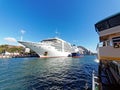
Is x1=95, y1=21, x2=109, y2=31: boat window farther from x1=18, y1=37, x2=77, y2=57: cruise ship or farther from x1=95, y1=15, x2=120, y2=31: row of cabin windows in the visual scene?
x1=18, y1=37, x2=77, y2=57: cruise ship

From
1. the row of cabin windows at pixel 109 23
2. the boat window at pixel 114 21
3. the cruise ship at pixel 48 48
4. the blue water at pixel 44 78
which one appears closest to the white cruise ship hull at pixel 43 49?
the cruise ship at pixel 48 48

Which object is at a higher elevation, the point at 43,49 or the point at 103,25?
the point at 103,25

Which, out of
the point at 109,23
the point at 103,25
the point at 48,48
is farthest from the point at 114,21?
the point at 48,48

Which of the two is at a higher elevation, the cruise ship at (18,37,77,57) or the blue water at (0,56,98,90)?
the cruise ship at (18,37,77,57)

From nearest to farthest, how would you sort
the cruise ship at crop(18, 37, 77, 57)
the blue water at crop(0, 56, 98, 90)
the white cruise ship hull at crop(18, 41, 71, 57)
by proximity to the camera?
the blue water at crop(0, 56, 98, 90), the white cruise ship hull at crop(18, 41, 71, 57), the cruise ship at crop(18, 37, 77, 57)

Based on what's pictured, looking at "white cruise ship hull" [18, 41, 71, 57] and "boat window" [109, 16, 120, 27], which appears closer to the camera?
"boat window" [109, 16, 120, 27]

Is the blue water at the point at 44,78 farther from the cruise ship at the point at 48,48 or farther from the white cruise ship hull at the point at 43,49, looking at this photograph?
the cruise ship at the point at 48,48

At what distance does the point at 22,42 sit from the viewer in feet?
166

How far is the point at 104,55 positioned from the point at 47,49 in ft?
176

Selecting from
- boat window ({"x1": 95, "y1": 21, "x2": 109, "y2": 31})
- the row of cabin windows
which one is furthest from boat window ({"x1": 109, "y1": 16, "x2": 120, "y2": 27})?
boat window ({"x1": 95, "y1": 21, "x2": 109, "y2": 31})

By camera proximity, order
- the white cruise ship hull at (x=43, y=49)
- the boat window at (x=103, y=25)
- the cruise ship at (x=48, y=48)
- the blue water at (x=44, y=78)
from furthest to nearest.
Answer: the cruise ship at (x=48, y=48)
the white cruise ship hull at (x=43, y=49)
the blue water at (x=44, y=78)
the boat window at (x=103, y=25)

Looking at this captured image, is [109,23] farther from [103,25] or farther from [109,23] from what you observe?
[103,25]

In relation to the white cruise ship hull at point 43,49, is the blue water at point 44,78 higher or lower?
lower

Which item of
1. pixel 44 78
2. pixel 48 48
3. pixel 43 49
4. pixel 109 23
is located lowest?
pixel 44 78
